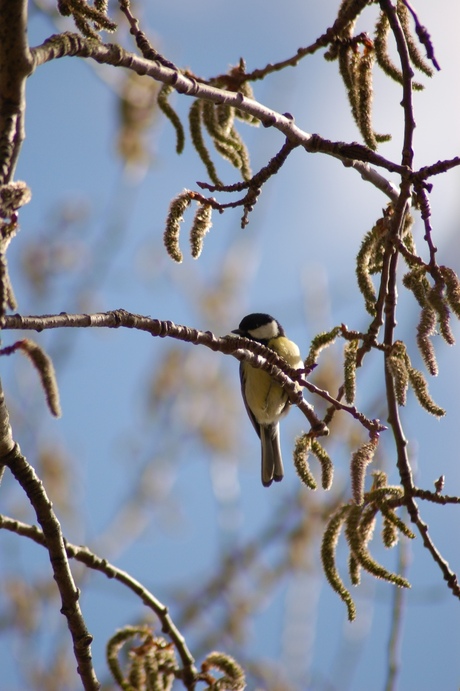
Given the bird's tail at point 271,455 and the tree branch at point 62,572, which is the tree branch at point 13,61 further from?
the bird's tail at point 271,455

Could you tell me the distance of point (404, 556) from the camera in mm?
2852

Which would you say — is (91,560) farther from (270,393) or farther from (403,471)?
(270,393)

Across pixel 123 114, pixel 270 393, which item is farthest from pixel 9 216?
pixel 123 114

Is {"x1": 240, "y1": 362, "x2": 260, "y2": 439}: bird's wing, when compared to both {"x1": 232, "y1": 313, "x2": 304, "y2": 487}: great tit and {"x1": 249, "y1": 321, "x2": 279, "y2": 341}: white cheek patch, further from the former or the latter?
{"x1": 249, "y1": 321, "x2": 279, "y2": 341}: white cheek patch

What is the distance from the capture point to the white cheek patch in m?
4.58

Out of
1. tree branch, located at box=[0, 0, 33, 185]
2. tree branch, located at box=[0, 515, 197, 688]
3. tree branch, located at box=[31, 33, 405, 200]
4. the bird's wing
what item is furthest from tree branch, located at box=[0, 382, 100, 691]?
the bird's wing

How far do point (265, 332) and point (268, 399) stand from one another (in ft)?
1.91

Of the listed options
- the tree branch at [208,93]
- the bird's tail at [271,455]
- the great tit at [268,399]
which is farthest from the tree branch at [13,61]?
the bird's tail at [271,455]

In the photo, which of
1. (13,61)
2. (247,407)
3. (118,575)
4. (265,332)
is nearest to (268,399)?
(247,407)

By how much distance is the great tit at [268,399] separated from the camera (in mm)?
4148

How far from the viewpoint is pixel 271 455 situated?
14.2 ft

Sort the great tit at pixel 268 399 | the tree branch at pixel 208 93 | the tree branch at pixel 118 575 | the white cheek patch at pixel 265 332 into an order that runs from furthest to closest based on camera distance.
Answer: the white cheek patch at pixel 265 332 < the great tit at pixel 268 399 < the tree branch at pixel 118 575 < the tree branch at pixel 208 93

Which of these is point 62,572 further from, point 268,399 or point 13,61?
point 268,399

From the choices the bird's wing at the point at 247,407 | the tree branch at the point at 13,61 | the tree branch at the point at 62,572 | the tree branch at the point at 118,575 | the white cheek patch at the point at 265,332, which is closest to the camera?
the tree branch at the point at 13,61
